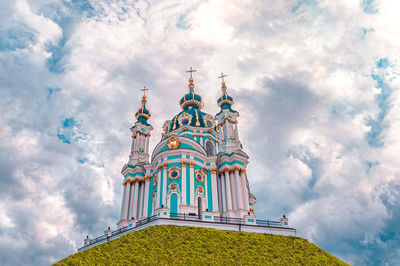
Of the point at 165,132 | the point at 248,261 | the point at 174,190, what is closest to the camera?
the point at 248,261

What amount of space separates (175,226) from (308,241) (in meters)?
10.3

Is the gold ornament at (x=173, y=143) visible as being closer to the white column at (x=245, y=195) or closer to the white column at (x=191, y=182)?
the white column at (x=191, y=182)

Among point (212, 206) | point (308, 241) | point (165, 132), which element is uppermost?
point (165, 132)

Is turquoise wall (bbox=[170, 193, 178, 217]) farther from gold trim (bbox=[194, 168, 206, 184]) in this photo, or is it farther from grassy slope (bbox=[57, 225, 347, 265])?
grassy slope (bbox=[57, 225, 347, 265])

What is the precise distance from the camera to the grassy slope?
21.6 metres

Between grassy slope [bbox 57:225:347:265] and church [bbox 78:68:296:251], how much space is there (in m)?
3.06

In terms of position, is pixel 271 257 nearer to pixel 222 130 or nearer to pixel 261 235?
pixel 261 235

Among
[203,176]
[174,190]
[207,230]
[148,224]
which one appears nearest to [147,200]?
[174,190]

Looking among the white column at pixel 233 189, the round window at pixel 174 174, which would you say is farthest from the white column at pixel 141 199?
the white column at pixel 233 189

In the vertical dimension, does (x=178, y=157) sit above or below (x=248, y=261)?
above

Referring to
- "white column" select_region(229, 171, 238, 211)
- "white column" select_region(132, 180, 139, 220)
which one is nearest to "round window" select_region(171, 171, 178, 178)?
"white column" select_region(229, 171, 238, 211)

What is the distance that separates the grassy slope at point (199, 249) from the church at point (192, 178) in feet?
Result: 10.0

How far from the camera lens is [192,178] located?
36438 mm

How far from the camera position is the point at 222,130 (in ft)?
142
